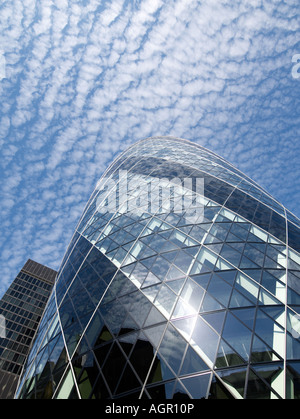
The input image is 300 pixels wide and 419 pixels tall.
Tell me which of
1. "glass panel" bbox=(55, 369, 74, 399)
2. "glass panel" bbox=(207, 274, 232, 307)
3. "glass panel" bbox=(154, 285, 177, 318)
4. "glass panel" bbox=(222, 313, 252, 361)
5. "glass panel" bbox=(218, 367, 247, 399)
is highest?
"glass panel" bbox=(207, 274, 232, 307)

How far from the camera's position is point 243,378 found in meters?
9.09

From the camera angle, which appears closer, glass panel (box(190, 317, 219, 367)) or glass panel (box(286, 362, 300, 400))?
glass panel (box(286, 362, 300, 400))

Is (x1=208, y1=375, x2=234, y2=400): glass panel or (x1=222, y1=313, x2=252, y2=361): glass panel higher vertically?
(x1=222, y1=313, x2=252, y2=361): glass panel

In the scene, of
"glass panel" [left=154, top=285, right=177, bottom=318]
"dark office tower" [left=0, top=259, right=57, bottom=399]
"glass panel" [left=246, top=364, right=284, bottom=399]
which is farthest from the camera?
"dark office tower" [left=0, top=259, right=57, bottom=399]

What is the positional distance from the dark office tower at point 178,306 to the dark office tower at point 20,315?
239ft

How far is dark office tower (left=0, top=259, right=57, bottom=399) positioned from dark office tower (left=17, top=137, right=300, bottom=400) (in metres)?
73.0

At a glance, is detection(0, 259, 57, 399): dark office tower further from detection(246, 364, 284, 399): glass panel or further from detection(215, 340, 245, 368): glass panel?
detection(246, 364, 284, 399): glass panel

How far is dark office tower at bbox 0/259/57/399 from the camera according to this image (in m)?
76.8

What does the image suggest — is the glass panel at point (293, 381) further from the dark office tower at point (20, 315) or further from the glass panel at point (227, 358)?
the dark office tower at point (20, 315)

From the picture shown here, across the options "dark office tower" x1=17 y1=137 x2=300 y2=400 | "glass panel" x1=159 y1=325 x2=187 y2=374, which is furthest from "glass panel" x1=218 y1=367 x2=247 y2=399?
"glass panel" x1=159 y1=325 x2=187 y2=374

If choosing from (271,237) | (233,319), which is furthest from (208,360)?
(271,237)

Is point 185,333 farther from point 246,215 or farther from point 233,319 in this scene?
point 246,215

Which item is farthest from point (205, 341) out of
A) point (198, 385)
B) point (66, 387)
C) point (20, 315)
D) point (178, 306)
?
point (20, 315)

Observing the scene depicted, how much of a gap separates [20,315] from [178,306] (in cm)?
9987
